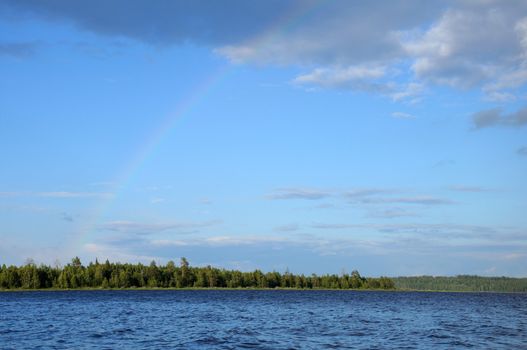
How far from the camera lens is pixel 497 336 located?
62.4 metres

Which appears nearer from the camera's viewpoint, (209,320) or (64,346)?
(64,346)

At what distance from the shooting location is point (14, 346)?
1940 inches

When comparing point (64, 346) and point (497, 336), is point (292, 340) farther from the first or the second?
point (497, 336)

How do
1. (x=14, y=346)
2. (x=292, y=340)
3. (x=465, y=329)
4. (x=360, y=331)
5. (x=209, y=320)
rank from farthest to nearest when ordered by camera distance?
1. (x=209, y=320)
2. (x=465, y=329)
3. (x=360, y=331)
4. (x=292, y=340)
5. (x=14, y=346)

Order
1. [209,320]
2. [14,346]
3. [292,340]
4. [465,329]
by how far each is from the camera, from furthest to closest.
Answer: [209,320]
[465,329]
[292,340]
[14,346]

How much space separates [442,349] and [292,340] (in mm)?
13936

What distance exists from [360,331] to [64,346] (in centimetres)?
3289

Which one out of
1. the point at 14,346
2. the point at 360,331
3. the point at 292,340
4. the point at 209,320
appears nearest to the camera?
the point at 14,346

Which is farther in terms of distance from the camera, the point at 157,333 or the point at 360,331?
the point at 360,331

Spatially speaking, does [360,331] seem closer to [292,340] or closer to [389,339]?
[389,339]

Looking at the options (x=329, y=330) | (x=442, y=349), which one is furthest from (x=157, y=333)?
(x=442, y=349)

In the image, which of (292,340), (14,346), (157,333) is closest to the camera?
(14,346)

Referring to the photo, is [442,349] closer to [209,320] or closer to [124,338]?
[124,338]

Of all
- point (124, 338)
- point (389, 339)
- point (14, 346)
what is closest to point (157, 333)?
point (124, 338)
